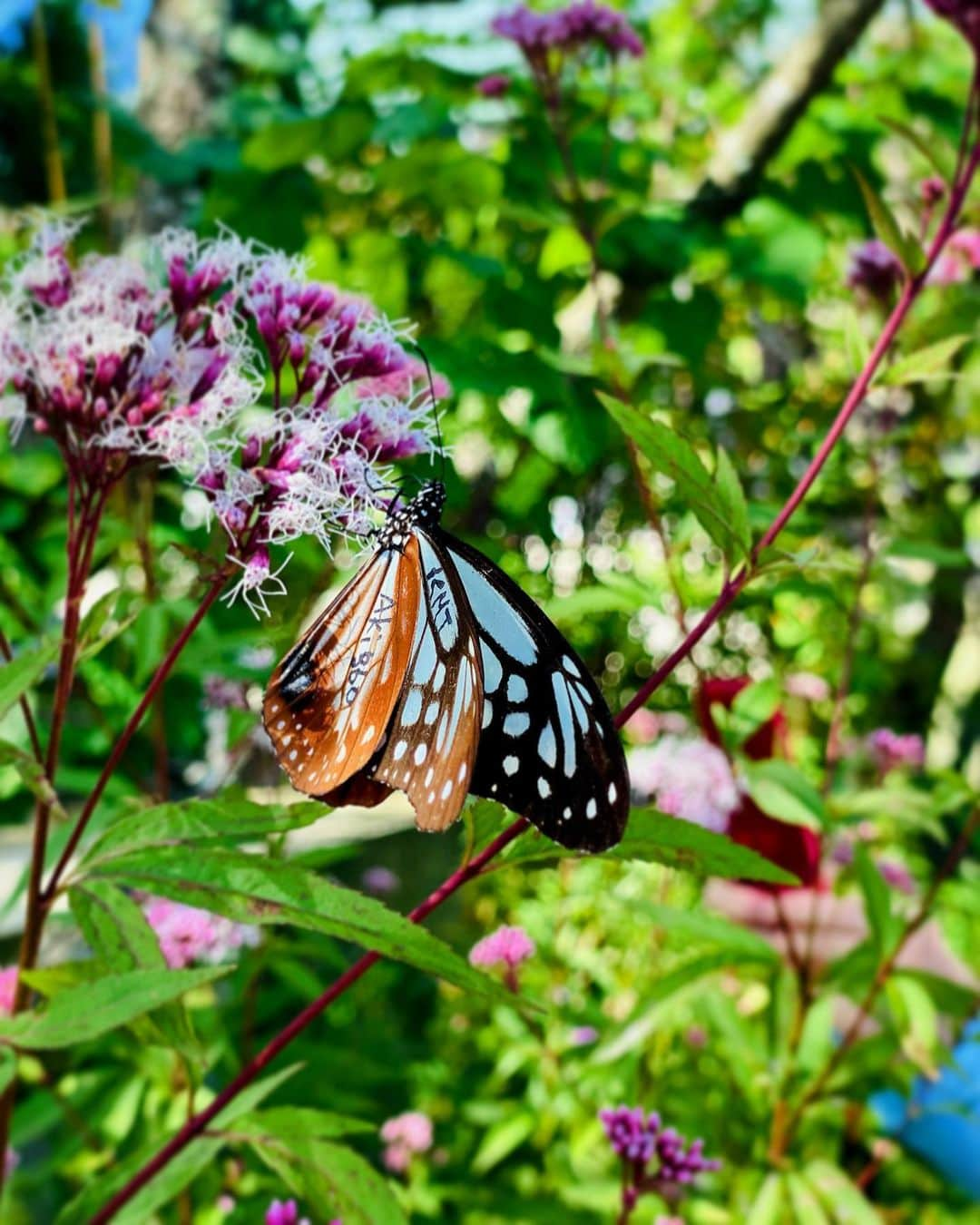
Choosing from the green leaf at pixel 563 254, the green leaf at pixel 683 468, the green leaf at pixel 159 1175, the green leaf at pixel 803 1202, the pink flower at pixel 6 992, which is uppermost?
the green leaf at pixel 683 468

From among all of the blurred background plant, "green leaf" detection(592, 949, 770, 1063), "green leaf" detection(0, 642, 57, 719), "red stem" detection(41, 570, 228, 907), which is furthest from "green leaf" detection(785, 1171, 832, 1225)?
"green leaf" detection(0, 642, 57, 719)

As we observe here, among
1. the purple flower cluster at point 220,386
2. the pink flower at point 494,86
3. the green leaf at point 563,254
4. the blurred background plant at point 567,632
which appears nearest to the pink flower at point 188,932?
the blurred background plant at point 567,632

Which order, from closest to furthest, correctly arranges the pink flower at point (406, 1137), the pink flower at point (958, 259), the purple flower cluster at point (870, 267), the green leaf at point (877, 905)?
the green leaf at point (877, 905) < the purple flower cluster at point (870, 267) < the pink flower at point (958, 259) < the pink flower at point (406, 1137)

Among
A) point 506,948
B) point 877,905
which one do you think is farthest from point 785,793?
point 506,948

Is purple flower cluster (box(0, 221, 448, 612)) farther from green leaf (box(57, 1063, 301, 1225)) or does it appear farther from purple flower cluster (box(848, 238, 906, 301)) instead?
purple flower cluster (box(848, 238, 906, 301))

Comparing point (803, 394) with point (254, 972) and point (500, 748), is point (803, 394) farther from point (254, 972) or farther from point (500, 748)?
point (500, 748)

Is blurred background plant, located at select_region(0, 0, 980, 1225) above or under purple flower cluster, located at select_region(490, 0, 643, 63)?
under

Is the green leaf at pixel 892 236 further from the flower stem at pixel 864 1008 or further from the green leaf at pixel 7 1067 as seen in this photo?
the green leaf at pixel 7 1067
